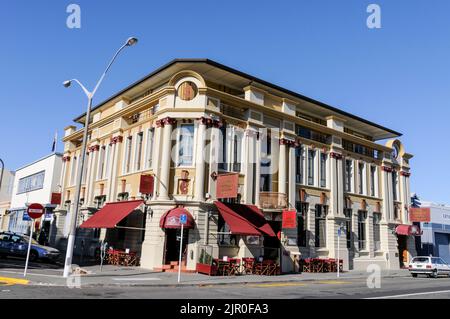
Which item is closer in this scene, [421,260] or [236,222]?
[236,222]

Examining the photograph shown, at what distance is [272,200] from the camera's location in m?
27.3

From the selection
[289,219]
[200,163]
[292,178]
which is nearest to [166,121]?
[200,163]

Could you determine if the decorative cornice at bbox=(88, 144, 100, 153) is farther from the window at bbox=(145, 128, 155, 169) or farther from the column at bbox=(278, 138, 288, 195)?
the column at bbox=(278, 138, 288, 195)

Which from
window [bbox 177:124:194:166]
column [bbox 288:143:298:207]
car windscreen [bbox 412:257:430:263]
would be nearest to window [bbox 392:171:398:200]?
car windscreen [bbox 412:257:430:263]

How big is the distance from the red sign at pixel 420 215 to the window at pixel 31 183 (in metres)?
40.6

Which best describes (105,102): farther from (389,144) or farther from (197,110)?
(389,144)

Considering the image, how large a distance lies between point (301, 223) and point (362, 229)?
8281 millimetres

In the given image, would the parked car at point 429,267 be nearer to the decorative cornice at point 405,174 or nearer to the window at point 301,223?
the window at point 301,223

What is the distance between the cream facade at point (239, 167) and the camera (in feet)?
81.0

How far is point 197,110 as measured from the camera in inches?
989

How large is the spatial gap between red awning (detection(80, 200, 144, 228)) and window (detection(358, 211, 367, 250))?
19.8 metres

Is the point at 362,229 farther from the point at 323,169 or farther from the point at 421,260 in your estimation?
the point at 323,169

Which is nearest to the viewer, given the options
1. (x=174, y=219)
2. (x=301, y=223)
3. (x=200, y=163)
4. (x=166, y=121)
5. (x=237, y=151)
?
(x=174, y=219)

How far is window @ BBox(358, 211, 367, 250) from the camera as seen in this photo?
34.4 m
